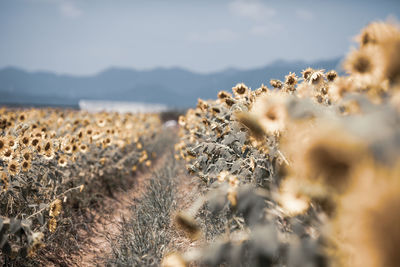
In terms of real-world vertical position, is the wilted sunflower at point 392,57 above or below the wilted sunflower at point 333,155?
above

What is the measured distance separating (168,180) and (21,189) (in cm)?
208

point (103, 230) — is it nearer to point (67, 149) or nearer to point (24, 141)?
point (67, 149)

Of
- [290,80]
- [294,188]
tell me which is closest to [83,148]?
[290,80]

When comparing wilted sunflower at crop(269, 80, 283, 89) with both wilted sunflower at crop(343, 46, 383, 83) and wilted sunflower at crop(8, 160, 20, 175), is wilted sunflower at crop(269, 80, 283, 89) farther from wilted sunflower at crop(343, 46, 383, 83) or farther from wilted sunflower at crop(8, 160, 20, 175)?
wilted sunflower at crop(8, 160, 20, 175)

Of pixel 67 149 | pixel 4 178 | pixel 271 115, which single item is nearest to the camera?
pixel 271 115

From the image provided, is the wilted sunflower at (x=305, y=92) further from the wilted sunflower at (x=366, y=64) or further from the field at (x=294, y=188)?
the wilted sunflower at (x=366, y=64)

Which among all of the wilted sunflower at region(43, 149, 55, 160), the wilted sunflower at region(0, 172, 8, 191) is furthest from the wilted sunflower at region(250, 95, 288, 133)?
the wilted sunflower at region(43, 149, 55, 160)

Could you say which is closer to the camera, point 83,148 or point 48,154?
point 48,154

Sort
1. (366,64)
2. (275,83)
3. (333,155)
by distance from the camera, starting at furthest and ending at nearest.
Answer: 1. (275,83)
2. (366,64)
3. (333,155)

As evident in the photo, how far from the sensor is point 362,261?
831 mm

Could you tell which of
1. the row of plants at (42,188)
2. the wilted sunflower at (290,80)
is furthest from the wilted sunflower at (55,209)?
the wilted sunflower at (290,80)

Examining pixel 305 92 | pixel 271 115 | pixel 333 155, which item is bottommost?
pixel 333 155

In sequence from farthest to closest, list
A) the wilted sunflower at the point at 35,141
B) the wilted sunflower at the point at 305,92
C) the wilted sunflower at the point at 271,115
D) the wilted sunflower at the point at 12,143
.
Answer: the wilted sunflower at the point at 35,141
the wilted sunflower at the point at 12,143
the wilted sunflower at the point at 305,92
the wilted sunflower at the point at 271,115

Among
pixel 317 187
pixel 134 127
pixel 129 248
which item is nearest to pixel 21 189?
pixel 129 248
